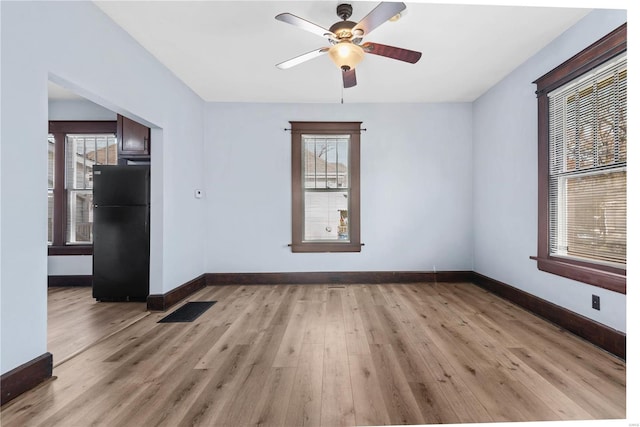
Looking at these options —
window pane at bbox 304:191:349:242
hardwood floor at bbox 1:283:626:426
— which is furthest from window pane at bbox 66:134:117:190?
window pane at bbox 304:191:349:242

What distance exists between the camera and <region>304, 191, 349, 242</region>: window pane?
4.79 meters

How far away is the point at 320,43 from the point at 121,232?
3.24 m

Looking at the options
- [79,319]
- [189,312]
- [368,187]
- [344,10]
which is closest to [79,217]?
[79,319]

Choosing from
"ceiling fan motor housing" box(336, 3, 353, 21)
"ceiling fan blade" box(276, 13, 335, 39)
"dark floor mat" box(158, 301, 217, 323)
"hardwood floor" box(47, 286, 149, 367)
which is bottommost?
"dark floor mat" box(158, 301, 217, 323)

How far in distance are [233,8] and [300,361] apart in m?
2.91

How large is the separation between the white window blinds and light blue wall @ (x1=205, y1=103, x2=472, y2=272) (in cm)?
168

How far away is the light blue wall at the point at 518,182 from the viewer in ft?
8.38

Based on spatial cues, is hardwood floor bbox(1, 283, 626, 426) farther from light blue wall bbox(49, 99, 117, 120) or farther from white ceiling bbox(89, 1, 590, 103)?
light blue wall bbox(49, 99, 117, 120)

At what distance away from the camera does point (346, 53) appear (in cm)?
244

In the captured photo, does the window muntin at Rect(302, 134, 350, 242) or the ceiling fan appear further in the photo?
the window muntin at Rect(302, 134, 350, 242)

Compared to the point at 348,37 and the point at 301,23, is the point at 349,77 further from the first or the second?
the point at 301,23

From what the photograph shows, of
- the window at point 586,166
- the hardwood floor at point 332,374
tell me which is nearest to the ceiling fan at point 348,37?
the window at point 586,166

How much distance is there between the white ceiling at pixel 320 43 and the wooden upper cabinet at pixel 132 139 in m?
0.87

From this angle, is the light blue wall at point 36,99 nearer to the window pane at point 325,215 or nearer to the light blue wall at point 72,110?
the light blue wall at point 72,110
